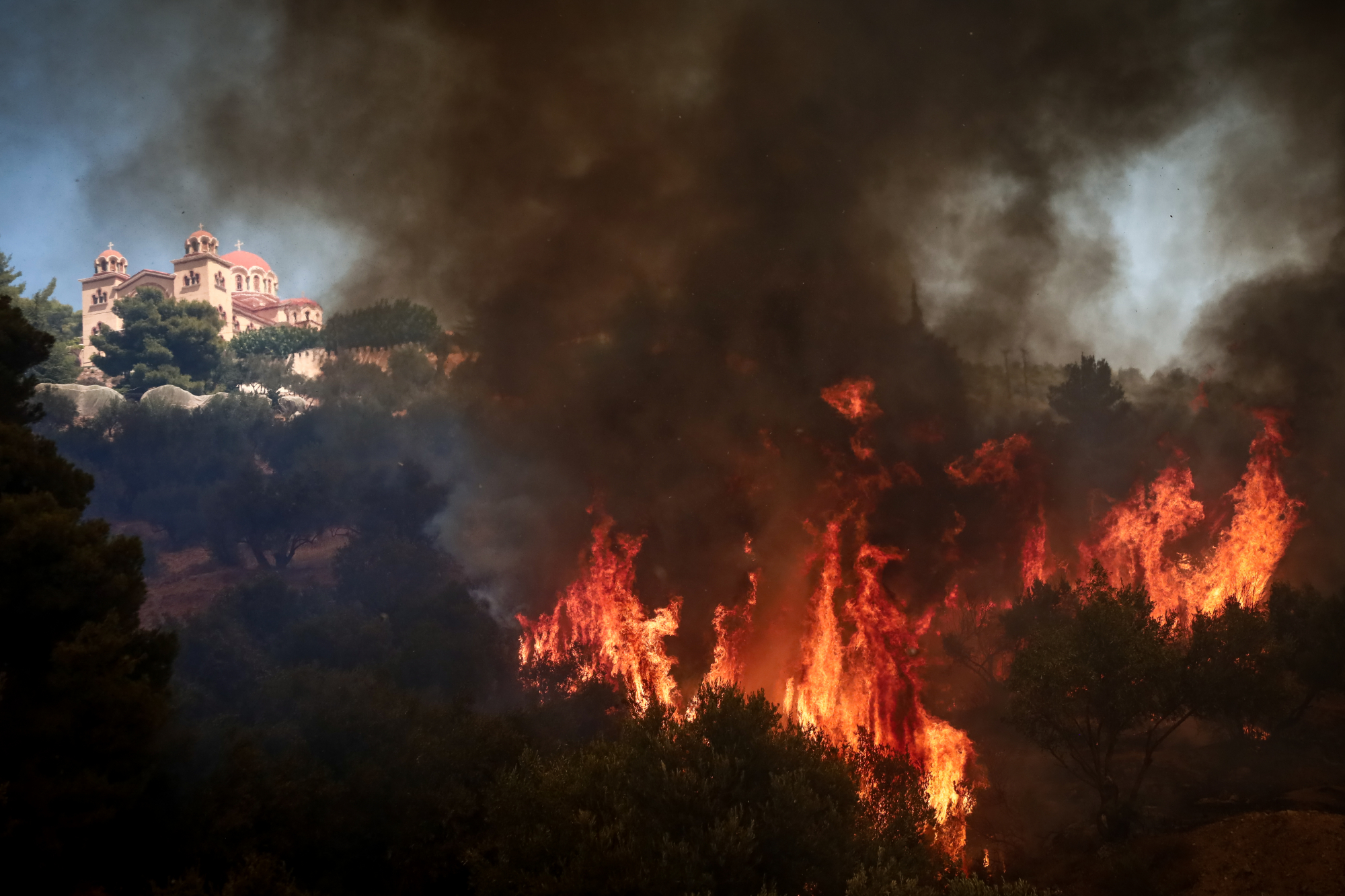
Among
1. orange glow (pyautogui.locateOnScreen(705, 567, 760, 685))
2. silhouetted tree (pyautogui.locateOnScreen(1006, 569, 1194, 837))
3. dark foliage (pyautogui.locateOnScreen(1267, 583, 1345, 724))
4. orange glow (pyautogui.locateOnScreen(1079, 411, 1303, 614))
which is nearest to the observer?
silhouetted tree (pyautogui.locateOnScreen(1006, 569, 1194, 837))

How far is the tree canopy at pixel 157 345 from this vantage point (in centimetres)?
9500

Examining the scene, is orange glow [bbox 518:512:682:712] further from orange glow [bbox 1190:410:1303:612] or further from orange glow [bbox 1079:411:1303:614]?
orange glow [bbox 1190:410:1303:612]

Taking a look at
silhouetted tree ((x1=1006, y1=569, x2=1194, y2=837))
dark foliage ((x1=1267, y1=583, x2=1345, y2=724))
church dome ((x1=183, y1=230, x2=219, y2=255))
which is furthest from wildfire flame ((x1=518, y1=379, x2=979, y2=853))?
church dome ((x1=183, y1=230, x2=219, y2=255))

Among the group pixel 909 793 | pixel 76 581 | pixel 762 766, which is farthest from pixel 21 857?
pixel 909 793

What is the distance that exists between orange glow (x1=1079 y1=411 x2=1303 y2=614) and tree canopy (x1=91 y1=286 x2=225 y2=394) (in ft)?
304

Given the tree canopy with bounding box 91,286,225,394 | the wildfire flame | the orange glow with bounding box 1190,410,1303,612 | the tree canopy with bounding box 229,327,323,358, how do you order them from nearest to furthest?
the wildfire flame → the orange glow with bounding box 1190,410,1303,612 → the tree canopy with bounding box 91,286,225,394 → the tree canopy with bounding box 229,327,323,358

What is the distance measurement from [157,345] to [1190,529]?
330 ft

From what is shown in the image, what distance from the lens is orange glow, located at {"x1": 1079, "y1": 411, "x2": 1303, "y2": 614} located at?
4666 centimetres

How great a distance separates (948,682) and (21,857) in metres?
40.1

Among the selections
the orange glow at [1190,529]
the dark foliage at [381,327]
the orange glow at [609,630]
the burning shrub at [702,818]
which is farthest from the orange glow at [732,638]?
the dark foliage at [381,327]

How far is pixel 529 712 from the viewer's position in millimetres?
36594

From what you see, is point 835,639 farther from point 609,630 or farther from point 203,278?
point 203,278

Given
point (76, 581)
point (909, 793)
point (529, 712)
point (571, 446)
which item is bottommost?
point (909, 793)

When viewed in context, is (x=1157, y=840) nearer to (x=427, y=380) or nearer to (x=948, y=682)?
(x=948, y=682)
